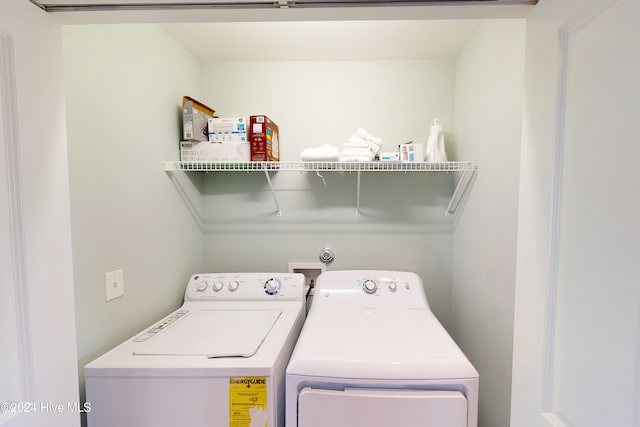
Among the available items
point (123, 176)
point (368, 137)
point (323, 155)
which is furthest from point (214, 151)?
point (368, 137)

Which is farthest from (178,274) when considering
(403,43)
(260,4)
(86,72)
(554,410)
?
(403,43)

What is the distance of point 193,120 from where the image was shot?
1.61 meters

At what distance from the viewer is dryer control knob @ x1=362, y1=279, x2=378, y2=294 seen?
63.0 inches

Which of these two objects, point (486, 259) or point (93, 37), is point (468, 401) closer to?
point (486, 259)

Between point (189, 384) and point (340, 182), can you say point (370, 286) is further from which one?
point (189, 384)

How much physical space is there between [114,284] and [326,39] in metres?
1.74

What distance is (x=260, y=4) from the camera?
63 cm

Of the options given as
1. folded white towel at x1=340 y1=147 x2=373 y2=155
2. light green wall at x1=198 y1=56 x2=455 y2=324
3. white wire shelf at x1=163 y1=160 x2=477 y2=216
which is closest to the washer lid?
light green wall at x1=198 y1=56 x2=455 y2=324

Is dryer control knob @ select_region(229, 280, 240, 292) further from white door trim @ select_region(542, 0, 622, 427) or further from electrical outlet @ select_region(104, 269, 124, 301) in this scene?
white door trim @ select_region(542, 0, 622, 427)

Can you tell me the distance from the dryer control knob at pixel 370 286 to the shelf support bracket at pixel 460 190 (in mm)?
752

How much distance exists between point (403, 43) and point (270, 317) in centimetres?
181

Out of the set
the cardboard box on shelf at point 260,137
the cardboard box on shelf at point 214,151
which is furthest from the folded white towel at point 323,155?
the cardboard box on shelf at point 214,151

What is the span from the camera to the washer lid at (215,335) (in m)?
1.08

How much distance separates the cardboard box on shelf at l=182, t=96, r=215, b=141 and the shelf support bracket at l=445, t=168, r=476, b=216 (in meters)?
1.65
